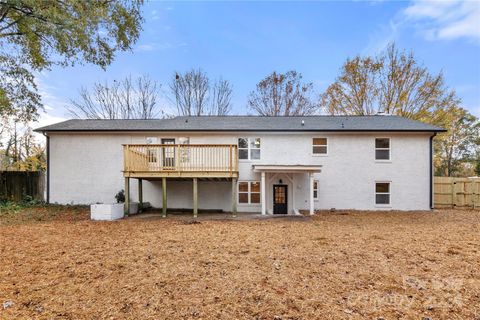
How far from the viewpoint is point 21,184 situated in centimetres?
1519

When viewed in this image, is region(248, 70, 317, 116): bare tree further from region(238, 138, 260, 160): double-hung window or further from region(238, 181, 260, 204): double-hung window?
region(238, 181, 260, 204): double-hung window

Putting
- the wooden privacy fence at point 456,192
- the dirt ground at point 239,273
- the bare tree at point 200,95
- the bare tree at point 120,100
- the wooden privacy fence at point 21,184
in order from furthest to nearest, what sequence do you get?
the bare tree at point 200,95 < the bare tree at point 120,100 < the wooden privacy fence at point 456,192 < the wooden privacy fence at point 21,184 < the dirt ground at point 239,273

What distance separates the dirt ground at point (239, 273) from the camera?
3615 mm

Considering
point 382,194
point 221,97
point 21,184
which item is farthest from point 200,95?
point 382,194

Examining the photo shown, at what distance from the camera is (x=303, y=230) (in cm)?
891

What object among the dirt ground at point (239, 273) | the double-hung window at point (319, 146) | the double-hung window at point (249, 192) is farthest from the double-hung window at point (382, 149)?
the double-hung window at point (249, 192)

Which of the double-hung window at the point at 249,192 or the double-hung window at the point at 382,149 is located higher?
the double-hung window at the point at 382,149

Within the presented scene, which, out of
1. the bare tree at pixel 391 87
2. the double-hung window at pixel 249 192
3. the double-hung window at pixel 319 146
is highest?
the bare tree at pixel 391 87

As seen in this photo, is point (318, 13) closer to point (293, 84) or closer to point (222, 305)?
point (293, 84)

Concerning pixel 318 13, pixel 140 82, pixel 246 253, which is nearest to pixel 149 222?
pixel 246 253

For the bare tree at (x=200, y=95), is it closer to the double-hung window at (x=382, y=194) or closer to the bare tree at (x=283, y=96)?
the bare tree at (x=283, y=96)

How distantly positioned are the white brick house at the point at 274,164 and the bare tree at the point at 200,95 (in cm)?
1476

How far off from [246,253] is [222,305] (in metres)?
2.57

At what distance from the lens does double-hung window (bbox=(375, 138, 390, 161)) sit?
1428cm
